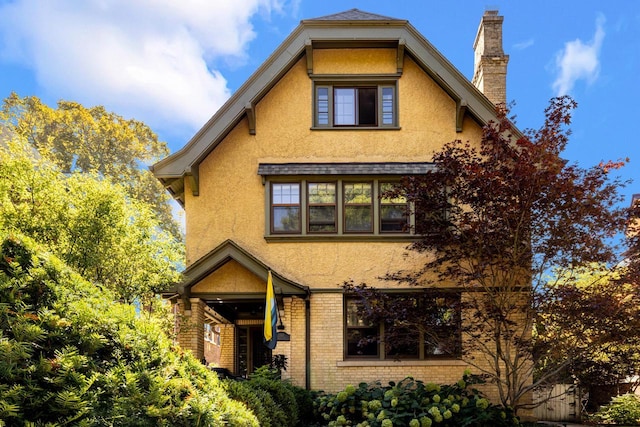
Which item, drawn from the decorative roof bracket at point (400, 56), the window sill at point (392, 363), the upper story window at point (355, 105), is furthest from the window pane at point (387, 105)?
the window sill at point (392, 363)

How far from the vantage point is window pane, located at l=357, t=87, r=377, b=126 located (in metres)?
16.1

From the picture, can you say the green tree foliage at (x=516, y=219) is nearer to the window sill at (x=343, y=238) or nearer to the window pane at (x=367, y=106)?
the window sill at (x=343, y=238)

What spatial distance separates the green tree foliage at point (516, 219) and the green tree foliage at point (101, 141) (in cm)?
2345

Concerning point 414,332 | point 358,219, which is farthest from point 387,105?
point 414,332

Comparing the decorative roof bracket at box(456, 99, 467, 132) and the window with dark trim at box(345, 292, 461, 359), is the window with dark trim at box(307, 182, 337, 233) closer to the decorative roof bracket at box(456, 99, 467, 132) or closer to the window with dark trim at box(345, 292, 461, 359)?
the window with dark trim at box(345, 292, 461, 359)

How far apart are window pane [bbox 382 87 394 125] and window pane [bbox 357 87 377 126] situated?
0.25 m

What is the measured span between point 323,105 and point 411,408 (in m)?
8.21

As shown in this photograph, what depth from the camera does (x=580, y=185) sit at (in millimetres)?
12781

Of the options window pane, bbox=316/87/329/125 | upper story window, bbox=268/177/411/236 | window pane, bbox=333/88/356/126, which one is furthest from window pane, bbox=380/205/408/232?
window pane, bbox=316/87/329/125

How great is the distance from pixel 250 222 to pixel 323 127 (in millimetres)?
3232

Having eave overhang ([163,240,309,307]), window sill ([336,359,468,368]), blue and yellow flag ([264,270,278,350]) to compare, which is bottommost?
window sill ([336,359,468,368])

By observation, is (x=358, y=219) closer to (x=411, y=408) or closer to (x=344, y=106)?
(x=344, y=106)

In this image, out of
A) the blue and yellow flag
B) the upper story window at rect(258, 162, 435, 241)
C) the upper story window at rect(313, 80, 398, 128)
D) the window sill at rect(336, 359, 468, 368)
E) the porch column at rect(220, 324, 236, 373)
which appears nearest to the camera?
the blue and yellow flag

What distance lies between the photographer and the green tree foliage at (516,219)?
12.7 m
